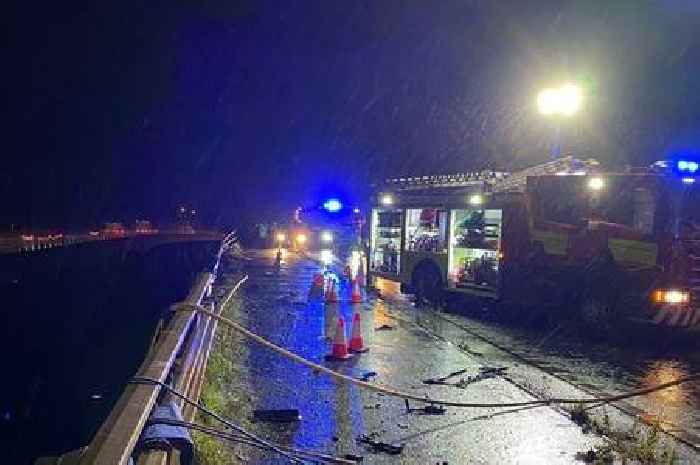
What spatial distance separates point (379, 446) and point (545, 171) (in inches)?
383

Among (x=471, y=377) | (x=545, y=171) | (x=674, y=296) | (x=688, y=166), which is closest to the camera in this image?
(x=471, y=377)

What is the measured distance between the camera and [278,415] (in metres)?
6.39

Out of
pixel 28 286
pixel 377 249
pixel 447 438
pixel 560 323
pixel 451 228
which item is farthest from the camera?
pixel 28 286

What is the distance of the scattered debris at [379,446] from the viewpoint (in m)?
5.55

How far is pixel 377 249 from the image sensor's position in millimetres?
18531

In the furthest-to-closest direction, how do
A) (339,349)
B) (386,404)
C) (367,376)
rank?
(339,349), (367,376), (386,404)

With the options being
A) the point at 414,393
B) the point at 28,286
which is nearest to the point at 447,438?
the point at 414,393

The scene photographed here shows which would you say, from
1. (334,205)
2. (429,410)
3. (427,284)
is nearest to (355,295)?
(427,284)

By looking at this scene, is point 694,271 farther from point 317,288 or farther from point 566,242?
point 317,288

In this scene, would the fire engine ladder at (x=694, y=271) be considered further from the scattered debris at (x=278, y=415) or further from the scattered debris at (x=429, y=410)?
the scattered debris at (x=278, y=415)

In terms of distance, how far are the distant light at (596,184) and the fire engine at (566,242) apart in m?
0.02

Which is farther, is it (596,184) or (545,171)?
(545,171)

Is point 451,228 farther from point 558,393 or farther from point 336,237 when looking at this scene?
point 336,237

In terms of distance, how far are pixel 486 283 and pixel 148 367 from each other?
10386 millimetres
